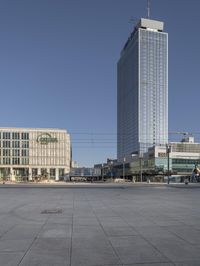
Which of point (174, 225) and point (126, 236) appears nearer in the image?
point (126, 236)

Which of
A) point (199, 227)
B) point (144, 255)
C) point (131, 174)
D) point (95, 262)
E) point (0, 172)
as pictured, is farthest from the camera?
point (131, 174)

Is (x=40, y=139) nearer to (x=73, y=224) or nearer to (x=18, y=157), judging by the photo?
(x=18, y=157)

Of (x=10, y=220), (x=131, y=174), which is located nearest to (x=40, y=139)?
(x=131, y=174)

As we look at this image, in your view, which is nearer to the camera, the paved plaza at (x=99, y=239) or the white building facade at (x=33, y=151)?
the paved plaza at (x=99, y=239)

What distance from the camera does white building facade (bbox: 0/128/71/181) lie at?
173 meters

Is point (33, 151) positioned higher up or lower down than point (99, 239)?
higher up

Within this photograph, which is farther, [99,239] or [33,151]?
[33,151]

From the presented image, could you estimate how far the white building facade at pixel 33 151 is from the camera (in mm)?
172875

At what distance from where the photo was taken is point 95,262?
729 centimetres

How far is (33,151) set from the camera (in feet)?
576

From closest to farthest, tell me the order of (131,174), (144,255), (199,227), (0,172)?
1. (144,255)
2. (199,227)
3. (0,172)
4. (131,174)

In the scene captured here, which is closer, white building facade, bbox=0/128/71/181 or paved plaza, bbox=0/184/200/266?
paved plaza, bbox=0/184/200/266

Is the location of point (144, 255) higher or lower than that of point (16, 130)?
lower

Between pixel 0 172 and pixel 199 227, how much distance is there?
546ft
